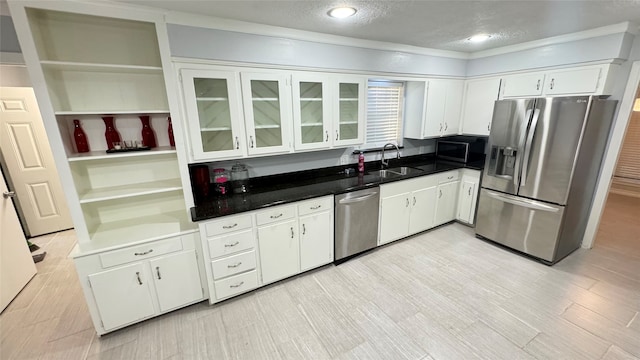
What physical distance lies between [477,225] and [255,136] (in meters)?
3.02

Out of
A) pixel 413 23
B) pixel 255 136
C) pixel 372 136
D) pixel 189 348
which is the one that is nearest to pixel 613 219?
pixel 372 136

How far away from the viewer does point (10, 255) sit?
98.2 inches

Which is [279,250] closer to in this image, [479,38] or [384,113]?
[384,113]

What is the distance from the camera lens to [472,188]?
141 inches

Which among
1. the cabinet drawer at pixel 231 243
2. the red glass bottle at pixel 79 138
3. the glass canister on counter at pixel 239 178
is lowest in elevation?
the cabinet drawer at pixel 231 243

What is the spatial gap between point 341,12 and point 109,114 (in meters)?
1.98

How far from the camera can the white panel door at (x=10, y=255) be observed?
94.3 inches

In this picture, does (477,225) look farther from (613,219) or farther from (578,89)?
(613,219)

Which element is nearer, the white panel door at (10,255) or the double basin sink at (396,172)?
the white panel door at (10,255)

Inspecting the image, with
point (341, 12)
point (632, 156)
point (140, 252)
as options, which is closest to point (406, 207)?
point (341, 12)

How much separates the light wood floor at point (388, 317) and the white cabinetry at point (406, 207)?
42 centimetres

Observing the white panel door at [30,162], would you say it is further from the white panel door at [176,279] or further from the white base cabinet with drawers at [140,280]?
the white panel door at [176,279]

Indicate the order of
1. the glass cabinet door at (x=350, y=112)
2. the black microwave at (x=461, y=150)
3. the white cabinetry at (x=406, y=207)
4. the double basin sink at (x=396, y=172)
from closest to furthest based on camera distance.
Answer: the glass cabinet door at (x=350, y=112), the white cabinetry at (x=406, y=207), the double basin sink at (x=396, y=172), the black microwave at (x=461, y=150)

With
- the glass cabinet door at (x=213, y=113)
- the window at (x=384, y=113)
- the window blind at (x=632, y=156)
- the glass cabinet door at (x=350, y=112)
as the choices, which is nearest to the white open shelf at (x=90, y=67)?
the glass cabinet door at (x=213, y=113)
